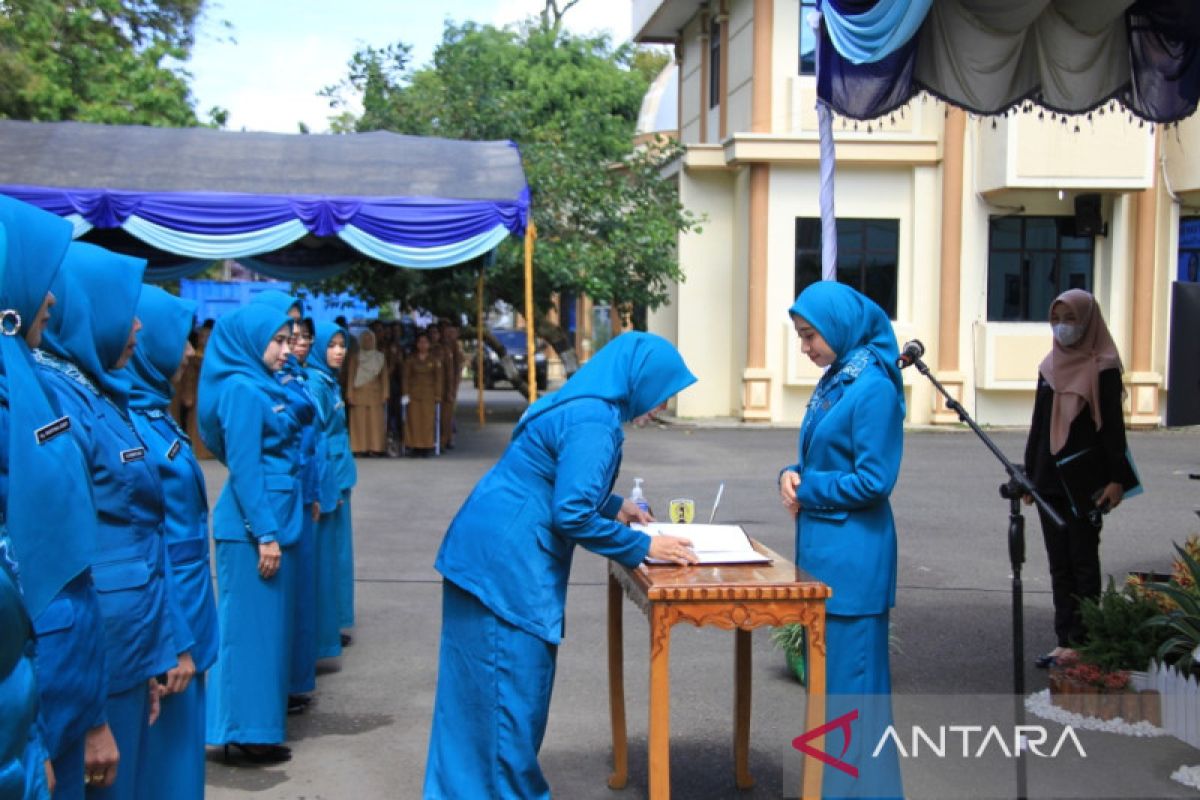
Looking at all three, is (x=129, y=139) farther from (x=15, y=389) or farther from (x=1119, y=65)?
(x=15, y=389)

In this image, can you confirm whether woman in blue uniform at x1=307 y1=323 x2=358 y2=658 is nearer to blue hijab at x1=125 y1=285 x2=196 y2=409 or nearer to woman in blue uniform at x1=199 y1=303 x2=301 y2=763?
woman in blue uniform at x1=199 y1=303 x2=301 y2=763

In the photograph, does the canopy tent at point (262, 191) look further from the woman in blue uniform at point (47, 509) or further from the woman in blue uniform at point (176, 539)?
the woman in blue uniform at point (47, 509)

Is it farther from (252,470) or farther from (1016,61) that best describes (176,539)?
(1016,61)

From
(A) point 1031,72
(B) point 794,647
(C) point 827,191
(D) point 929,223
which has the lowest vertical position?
(B) point 794,647

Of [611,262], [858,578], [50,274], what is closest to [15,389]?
[50,274]

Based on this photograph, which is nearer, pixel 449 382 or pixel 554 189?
pixel 449 382

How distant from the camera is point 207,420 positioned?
204 inches

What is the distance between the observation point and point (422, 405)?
670 inches

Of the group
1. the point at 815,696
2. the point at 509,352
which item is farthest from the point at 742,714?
the point at 509,352

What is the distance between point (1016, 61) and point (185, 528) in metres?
4.60

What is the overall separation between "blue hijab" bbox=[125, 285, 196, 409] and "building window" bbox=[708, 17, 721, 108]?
63.7 feet

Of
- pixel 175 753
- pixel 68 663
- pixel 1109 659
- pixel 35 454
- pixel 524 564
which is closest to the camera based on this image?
pixel 35 454

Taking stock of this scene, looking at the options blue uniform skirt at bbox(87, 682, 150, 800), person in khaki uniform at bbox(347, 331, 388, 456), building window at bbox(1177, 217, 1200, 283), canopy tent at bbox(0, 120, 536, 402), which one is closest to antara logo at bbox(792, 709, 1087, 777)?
blue uniform skirt at bbox(87, 682, 150, 800)

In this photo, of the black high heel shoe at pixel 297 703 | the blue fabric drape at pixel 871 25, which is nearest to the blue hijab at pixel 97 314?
the black high heel shoe at pixel 297 703
